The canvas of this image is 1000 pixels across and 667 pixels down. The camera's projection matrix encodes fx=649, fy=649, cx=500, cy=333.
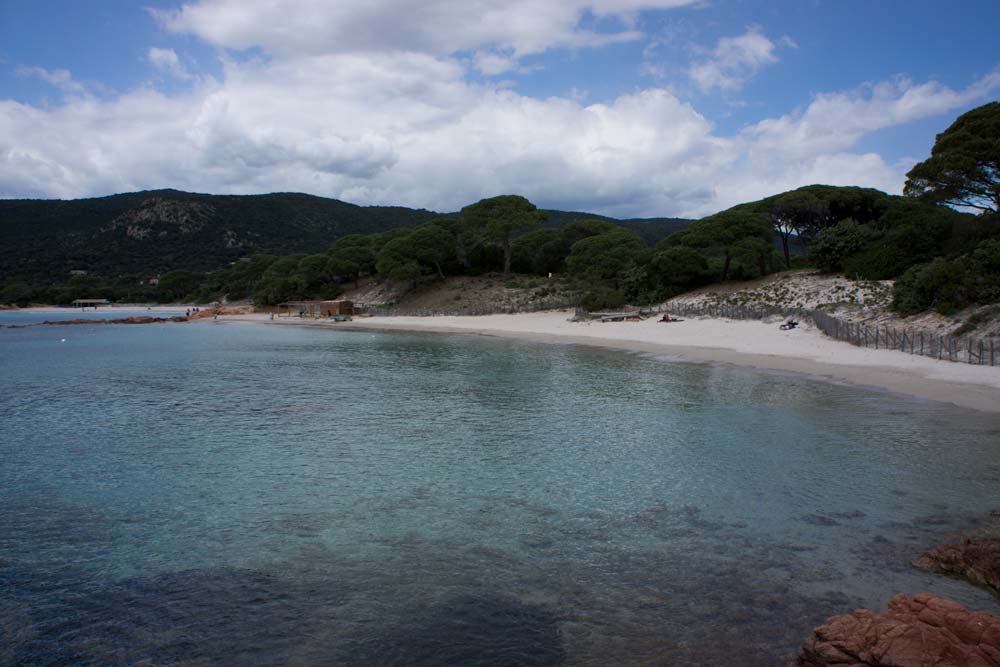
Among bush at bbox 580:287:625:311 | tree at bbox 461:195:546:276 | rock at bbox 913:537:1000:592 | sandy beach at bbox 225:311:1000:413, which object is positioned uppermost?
tree at bbox 461:195:546:276

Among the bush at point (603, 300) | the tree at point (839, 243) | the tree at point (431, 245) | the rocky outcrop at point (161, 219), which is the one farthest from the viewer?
the rocky outcrop at point (161, 219)

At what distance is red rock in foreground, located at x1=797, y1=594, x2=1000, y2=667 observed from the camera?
13.9 feet

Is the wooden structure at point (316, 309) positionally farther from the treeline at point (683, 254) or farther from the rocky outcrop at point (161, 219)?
the rocky outcrop at point (161, 219)

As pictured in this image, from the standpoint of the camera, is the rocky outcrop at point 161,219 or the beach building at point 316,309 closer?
the beach building at point 316,309

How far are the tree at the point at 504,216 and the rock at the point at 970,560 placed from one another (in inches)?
2486

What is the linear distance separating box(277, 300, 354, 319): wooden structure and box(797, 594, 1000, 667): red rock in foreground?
6116cm

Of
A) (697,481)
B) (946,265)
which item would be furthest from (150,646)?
(946,265)

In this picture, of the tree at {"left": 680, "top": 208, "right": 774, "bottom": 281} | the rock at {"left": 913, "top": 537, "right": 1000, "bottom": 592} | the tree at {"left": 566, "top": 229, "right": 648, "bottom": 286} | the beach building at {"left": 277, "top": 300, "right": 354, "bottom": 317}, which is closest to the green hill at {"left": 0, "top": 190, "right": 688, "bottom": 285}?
the beach building at {"left": 277, "top": 300, "right": 354, "bottom": 317}

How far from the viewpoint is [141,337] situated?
4666 cm

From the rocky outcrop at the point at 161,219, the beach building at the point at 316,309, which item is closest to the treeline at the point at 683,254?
the beach building at the point at 316,309

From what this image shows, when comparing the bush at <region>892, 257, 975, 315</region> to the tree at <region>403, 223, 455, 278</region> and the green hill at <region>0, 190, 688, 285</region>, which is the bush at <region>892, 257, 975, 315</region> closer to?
the tree at <region>403, 223, 455, 278</region>

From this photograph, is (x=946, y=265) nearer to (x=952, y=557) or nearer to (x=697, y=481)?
(x=697, y=481)

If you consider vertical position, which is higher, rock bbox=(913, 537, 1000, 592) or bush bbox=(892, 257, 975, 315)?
bush bbox=(892, 257, 975, 315)

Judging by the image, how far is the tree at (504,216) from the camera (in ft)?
227
